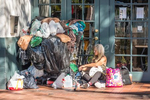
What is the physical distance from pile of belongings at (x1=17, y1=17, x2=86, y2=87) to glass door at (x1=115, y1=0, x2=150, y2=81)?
1359 mm

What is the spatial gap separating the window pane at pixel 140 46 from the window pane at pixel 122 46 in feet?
0.52

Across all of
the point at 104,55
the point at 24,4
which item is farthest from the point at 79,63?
the point at 24,4

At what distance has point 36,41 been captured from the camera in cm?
898

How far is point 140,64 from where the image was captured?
988 centimetres

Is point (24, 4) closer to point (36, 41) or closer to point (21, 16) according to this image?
point (21, 16)

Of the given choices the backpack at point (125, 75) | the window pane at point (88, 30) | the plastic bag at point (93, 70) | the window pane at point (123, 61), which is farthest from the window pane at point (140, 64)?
the window pane at point (88, 30)

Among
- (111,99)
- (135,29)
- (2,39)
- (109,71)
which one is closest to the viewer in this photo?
(111,99)

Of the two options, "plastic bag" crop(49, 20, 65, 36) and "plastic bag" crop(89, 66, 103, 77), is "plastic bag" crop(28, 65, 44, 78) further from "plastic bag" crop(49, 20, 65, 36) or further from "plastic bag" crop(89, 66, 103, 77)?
"plastic bag" crop(89, 66, 103, 77)

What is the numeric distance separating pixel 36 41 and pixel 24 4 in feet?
4.09

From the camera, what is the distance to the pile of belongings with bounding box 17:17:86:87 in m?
8.96

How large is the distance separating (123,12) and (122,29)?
450 mm

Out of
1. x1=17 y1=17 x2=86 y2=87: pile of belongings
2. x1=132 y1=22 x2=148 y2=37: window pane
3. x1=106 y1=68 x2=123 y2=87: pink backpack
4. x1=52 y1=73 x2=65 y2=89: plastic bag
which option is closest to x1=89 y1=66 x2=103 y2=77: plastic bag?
x1=106 y1=68 x2=123 y2=87: pink backpack

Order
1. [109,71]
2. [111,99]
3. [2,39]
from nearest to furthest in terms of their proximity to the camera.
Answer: [111,99]
[2,39]
[109,71]

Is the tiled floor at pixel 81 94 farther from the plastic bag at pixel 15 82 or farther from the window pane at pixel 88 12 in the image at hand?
the window pane at pixel 88 12
